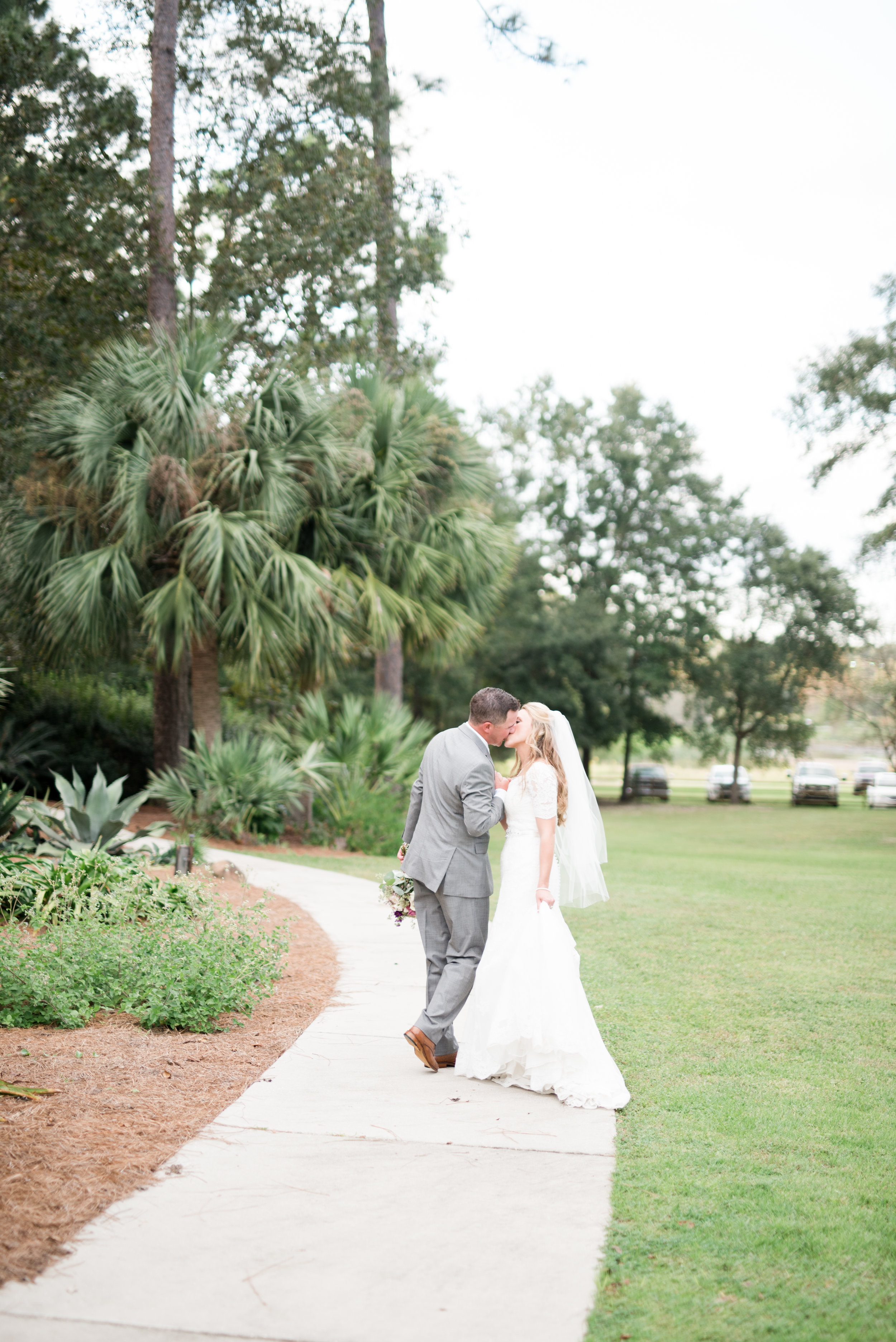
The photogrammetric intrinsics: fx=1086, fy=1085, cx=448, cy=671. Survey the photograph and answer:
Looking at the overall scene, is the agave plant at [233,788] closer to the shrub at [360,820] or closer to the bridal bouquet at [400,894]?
the shrub at [360,820]

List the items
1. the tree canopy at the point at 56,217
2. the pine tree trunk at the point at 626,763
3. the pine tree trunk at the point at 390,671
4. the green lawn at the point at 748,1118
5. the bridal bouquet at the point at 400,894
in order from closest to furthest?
the green lawn at the point at 748,1118 → the bridal bouquet at the point at 400,894 → the tree canopy at the point at 56,217 → the pine tree trunk at the point at 390,671 → the pine tree trunk at the point at 626,763

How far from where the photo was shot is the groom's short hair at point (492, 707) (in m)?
5.29

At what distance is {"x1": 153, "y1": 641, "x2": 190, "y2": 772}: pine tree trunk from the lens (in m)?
17.0

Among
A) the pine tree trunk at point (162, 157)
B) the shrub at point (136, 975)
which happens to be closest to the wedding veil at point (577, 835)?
the shrub at point (136, 975)

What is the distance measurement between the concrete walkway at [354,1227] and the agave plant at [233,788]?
8.86 meters

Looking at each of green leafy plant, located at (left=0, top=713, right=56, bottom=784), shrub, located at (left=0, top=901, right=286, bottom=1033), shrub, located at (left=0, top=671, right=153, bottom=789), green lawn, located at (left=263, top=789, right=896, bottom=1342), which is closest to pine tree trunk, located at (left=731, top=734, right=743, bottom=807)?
shrub, located at (left=0, top=671, right=153, bottom=789)

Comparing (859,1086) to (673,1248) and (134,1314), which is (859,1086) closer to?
(673,1248)

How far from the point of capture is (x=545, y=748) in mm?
5438

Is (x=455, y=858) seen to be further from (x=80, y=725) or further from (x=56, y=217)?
(x=80, y=725)

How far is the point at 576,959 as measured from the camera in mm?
5184

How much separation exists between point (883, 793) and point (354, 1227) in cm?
3997

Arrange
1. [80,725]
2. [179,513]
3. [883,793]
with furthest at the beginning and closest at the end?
[883,793]
[80,725]
[179,513]

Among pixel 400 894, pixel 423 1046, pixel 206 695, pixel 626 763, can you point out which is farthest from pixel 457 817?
pixel 626 763

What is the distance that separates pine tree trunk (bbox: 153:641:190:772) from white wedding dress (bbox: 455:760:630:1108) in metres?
12.3
